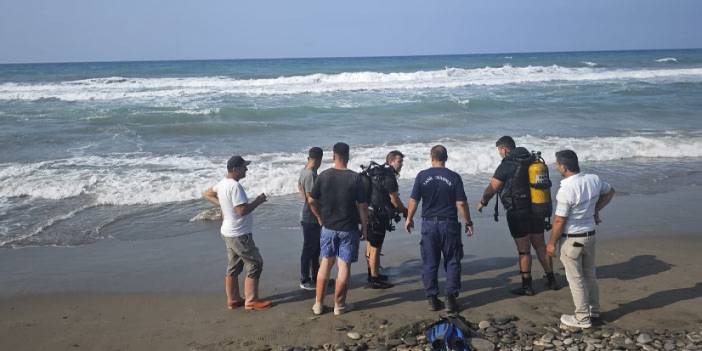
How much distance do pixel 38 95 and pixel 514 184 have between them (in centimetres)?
3355

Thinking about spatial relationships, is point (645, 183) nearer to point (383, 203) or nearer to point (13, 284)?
point (383, 203)

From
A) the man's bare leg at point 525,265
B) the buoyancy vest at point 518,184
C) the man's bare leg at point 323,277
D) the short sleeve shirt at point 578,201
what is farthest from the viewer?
the man's bare leg at point 525,265

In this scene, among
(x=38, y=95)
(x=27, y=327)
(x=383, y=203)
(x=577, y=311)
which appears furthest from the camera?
(x=38, y=95)

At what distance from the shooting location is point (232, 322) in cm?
542

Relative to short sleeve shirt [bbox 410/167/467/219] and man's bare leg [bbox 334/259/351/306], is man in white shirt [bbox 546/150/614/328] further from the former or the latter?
man's bare leg [bbox 334/259/351/306]

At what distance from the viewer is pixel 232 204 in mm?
5480

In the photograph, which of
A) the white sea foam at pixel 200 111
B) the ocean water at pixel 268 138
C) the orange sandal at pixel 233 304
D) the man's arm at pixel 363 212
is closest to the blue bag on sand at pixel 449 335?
the man's arm at pixel 363 212

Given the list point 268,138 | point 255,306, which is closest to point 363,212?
point 255,306

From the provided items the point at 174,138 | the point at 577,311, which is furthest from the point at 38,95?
the point at 577,311

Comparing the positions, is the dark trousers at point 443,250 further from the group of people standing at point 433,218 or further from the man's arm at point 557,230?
the man's arm at point 557,230

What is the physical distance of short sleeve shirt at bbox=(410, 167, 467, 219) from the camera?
17.8 feet

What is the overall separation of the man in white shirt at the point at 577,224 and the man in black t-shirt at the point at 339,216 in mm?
1847

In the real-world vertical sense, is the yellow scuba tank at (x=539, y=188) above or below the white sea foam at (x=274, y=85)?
below

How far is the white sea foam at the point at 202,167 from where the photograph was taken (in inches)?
427
